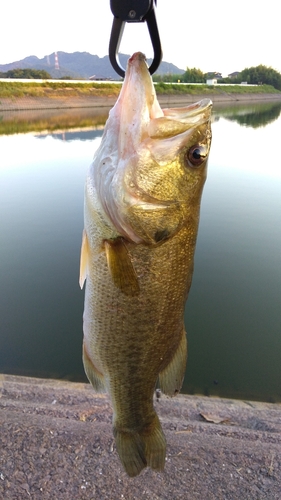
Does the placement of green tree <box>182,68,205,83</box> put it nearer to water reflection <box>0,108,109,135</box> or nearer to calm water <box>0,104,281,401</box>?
water reflection <box>0,108,109,135</box>

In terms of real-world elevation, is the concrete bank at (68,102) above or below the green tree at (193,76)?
below

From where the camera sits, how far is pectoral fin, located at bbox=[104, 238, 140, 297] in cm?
163

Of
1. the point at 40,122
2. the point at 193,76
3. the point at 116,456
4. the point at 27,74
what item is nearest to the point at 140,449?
the point at 116,456

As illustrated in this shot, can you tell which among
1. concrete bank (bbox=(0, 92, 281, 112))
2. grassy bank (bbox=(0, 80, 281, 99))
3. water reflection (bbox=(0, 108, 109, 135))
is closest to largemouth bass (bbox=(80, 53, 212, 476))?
water reflection (bbox=(0, 108, 109, 135))

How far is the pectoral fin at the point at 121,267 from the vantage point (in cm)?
163

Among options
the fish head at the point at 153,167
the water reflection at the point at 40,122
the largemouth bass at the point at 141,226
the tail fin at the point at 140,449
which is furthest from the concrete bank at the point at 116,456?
the water reflection at the point at 40,122

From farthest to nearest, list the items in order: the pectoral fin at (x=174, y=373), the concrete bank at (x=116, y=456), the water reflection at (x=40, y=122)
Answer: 1. the water reflection at (x=40, y=122)
2. the concrete bank at (x=116, y=456)
3. the pectoral fin at (x=174, y=373)

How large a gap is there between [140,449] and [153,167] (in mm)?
1406

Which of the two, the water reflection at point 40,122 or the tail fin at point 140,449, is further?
the water reflection at point 40,122

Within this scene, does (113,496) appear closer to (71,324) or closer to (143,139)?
(143,139)

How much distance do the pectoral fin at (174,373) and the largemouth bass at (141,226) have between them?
25 mm

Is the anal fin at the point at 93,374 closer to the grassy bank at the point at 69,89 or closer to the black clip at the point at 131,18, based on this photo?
the black clip at the point at 131,18

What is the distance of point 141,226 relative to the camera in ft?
5.27

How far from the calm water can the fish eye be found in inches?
159
